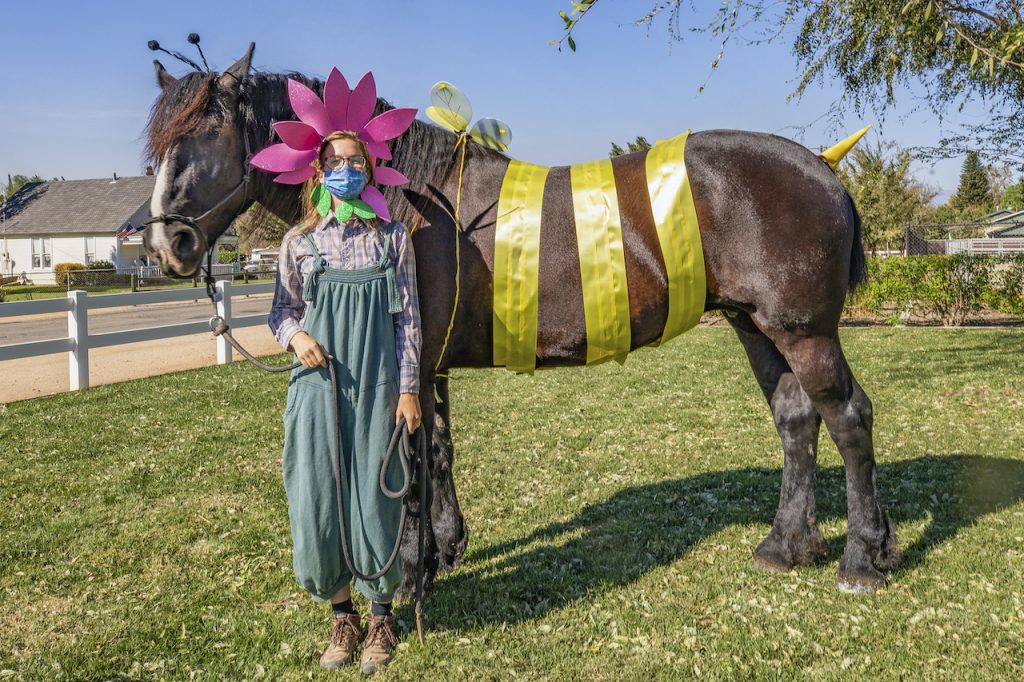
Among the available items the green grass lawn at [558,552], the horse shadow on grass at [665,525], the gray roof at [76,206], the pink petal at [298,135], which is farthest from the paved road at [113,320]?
the gray roof at [76,206]

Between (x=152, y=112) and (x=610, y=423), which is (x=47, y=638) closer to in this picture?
(x=152, y=112)

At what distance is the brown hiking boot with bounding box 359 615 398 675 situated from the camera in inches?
116

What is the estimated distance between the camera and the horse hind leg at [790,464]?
383 cm

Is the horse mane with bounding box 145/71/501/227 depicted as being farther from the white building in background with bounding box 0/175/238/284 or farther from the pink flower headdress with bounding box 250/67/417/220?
the white building in background with bounding box 0/175/238/284

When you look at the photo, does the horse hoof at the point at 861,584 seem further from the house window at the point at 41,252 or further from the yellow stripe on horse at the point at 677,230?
the house window at the point at 41,252

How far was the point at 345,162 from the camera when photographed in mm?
2893

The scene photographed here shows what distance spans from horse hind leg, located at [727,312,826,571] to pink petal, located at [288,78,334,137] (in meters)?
2.41

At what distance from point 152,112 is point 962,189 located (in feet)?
267

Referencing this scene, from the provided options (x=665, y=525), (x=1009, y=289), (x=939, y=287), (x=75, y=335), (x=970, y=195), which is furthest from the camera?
(x=970, y=195)

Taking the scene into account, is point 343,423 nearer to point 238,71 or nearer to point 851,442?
point 238,71

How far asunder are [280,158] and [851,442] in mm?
3060

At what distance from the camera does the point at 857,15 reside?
721 cm

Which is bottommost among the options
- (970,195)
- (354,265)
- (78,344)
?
(78,344)

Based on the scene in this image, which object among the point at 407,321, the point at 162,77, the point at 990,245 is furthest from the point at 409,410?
the point at 990,245
